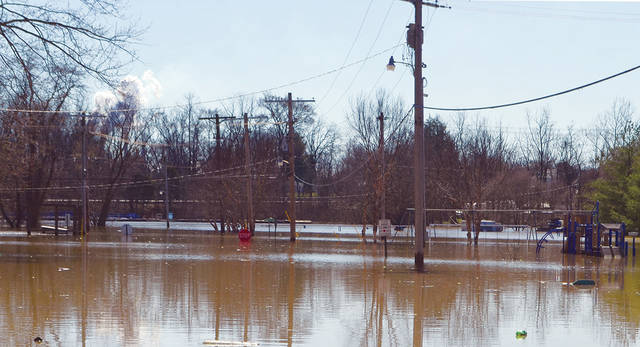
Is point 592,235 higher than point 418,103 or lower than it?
lower

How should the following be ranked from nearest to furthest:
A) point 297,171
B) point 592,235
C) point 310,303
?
1. point 310,303
2. point 592,235
3. point 297,171

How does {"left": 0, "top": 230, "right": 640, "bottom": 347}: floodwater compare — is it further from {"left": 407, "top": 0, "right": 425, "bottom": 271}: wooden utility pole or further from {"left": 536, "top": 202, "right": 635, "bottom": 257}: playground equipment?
{"left": 536, "top": 202, "right": 635, "bottom": 257}: playground equipment

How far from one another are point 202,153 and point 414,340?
290ft

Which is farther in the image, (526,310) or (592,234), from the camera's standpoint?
(592,234)

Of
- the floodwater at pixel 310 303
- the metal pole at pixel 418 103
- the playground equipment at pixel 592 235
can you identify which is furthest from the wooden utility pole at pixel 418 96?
the playground equipment at pixel 592 235

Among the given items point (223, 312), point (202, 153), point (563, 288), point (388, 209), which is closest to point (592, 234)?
point (563, 288)

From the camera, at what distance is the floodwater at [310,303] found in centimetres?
1245

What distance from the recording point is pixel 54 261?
29.4 metres

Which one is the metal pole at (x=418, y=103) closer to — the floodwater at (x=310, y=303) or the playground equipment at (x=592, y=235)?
the floodwater at (x=310, y=303)

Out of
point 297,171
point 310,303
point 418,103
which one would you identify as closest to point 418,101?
point 418,103

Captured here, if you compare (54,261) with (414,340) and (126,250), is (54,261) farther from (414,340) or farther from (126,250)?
(414,340)

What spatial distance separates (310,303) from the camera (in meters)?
16.9

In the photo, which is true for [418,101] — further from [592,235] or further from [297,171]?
[297,171]

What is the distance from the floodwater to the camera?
12.4m
